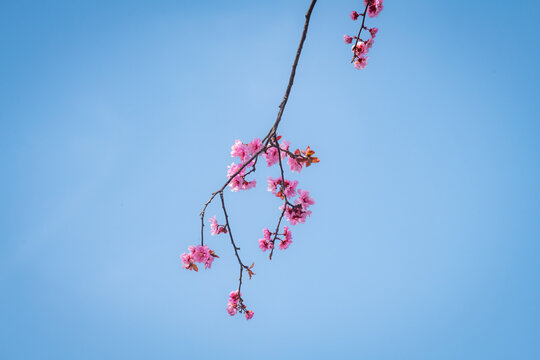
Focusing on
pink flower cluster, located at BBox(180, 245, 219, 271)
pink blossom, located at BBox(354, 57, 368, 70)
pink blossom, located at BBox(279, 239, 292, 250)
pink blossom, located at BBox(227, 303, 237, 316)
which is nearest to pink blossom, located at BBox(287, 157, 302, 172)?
pink blossom, located at BBox(279, 239, 292, 250)

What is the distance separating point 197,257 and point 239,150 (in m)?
1.80

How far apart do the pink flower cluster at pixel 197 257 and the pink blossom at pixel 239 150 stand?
151cm

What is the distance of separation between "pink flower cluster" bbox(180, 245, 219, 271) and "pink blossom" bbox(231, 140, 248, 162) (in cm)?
151

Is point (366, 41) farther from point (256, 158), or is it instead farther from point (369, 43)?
point (256, 158)

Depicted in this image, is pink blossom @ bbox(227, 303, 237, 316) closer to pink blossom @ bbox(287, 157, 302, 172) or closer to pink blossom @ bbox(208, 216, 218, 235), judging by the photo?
pink blossom @ bbox(208, 216, 218, 235)

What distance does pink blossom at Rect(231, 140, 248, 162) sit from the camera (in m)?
4.51

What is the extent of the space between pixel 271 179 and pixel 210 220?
1.12m

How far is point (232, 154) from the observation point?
179 inches

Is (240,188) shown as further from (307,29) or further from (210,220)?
(307,29)

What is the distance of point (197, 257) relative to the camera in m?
4.85

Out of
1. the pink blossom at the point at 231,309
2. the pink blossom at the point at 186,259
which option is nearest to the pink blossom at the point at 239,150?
the pink blossom at the point at 186,259

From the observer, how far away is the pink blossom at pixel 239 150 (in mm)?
4508

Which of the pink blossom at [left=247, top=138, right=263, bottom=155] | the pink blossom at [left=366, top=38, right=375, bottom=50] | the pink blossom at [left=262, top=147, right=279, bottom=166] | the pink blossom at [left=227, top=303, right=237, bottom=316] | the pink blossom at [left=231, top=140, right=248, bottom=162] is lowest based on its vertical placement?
the pink blossom at [left=227, top=303, right=237, bottom=316]

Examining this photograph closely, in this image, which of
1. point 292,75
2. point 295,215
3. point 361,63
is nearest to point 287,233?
point 295,215
